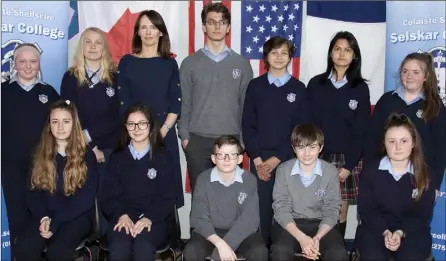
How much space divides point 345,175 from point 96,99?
193 centimetres

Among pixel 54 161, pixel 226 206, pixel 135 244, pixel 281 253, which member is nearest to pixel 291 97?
pixel 226 206

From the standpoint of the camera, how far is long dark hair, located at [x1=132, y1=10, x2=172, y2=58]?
4.25m

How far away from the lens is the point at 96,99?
4.19 metres

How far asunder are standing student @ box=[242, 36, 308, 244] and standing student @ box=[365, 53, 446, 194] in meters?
0.56

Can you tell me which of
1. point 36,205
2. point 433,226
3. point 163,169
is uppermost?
point 163,169

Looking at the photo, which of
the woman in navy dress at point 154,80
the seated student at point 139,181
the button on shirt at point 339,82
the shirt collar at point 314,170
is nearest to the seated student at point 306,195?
the shirt collar at point 314,170

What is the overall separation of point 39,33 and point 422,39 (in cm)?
318

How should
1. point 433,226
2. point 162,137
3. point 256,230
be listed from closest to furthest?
point 256,230
point 162,137
point 433,226

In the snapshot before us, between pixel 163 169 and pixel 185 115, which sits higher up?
pixel 185 115

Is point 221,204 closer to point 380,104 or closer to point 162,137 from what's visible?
point 162,137

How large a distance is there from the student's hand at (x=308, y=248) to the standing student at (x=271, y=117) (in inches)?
28.9

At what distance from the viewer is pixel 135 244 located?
3514 mm

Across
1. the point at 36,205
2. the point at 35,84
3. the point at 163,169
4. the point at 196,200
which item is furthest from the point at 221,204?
the point at 35,84

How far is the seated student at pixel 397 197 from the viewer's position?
11.4 feet
